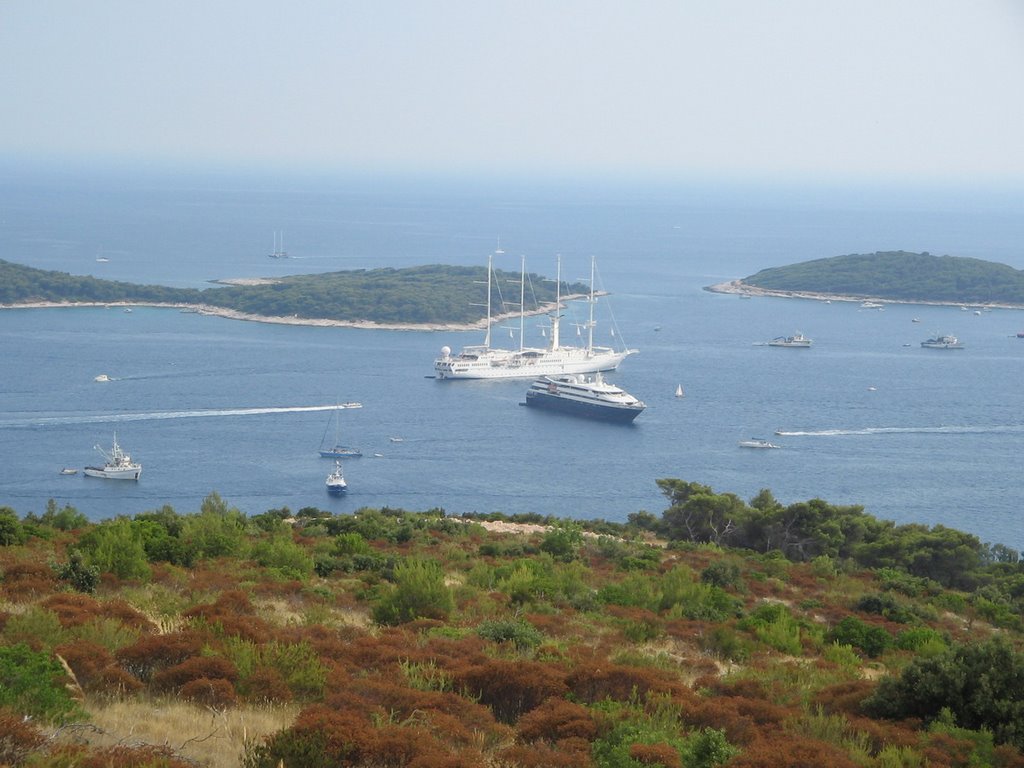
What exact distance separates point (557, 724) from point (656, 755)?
657mm

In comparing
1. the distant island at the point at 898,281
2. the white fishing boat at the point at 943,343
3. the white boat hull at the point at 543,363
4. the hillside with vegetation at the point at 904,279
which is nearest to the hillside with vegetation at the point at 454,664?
the white boat hull at the point at 543,363

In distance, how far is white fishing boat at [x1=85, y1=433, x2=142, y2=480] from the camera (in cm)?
3366

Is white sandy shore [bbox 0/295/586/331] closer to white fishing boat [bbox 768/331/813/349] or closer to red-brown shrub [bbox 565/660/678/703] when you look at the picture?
white fishing boat [bbox 768/331/813/349]

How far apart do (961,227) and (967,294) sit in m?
81.2

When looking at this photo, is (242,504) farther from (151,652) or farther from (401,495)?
(151,652)

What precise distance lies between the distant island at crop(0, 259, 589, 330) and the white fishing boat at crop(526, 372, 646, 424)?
1870 cm

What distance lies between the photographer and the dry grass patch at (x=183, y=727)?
5.17 m

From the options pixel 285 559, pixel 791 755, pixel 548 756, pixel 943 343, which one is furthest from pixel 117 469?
pixel 943 343

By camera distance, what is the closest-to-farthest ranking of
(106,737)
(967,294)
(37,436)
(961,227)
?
(106,737) → (37,436) → (967,294) → (961,227)

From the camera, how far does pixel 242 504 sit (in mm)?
31359

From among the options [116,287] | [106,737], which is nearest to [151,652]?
[106,737]

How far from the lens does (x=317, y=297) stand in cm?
6900

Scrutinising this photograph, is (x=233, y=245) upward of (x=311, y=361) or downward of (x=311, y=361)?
upward

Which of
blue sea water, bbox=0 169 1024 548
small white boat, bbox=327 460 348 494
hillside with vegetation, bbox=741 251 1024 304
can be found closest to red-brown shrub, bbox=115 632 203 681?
blue sea water, bbox=0 169 1024 548
